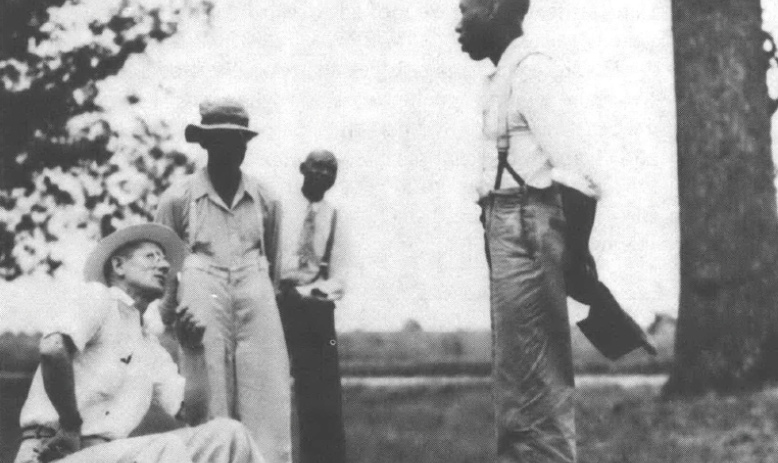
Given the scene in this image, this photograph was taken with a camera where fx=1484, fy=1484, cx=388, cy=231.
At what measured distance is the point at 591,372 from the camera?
52.9ft

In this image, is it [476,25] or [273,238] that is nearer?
[476,25]

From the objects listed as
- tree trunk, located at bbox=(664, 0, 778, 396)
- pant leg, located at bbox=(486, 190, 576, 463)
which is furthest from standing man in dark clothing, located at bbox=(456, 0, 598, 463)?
tree trunk, located at bbox=(664, 0, 778, 396)

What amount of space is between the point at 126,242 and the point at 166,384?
1.69 feet

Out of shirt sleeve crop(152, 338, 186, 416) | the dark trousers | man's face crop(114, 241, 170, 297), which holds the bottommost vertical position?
the dark trousers

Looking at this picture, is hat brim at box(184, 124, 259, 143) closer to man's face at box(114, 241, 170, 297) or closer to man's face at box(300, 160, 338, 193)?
man's face at box(300, 160, 338, 193)

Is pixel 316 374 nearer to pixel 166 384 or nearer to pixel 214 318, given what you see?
pixel 214 318

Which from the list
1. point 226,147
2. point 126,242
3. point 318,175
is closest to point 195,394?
point 126,242

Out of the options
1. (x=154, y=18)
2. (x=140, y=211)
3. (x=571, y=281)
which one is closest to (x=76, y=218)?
(x=140, y=211)

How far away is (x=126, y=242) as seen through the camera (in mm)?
5129

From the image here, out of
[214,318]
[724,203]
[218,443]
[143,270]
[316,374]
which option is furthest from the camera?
[724,203]

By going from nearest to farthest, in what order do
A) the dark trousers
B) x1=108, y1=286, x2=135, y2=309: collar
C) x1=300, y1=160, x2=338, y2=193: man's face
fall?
x1=108, y1=286, x2=135, y2=309: collar < the dark trousers < x1=300, y1=160, x2=338, y2=193: man's face

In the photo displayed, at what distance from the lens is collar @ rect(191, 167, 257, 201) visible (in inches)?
278

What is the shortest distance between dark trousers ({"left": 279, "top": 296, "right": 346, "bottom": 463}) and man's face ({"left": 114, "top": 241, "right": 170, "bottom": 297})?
8.41ft

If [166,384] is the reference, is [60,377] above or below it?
above
